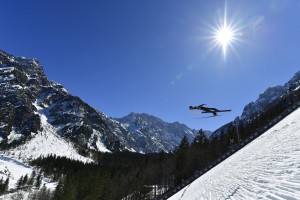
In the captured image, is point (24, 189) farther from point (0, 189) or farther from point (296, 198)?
point (296, 198)

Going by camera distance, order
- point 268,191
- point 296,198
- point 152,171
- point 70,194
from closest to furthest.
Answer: point 296,198
point 268,191
point 70,194
point 152,171

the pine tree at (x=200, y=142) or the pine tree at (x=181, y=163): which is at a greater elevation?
the pine tree at (x=200, y=142)

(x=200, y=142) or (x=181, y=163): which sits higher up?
(x=200, y=142)

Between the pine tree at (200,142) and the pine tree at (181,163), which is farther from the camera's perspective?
the pine tree at (200,142)

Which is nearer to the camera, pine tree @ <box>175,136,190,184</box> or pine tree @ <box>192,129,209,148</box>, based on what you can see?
pine tree @ <box>175,136,190,184</box>

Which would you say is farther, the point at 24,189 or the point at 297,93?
the point at 24,189

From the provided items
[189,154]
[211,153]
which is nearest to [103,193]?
[189,154]

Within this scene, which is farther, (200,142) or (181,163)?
(200,142)

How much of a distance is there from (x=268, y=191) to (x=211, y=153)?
7111cm

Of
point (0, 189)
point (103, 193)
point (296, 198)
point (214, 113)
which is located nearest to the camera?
point (296, 198)

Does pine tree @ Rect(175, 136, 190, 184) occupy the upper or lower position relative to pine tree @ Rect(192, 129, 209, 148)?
lower

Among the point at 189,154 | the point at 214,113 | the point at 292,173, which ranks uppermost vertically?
the point at 189,154

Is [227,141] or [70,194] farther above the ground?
[227,141]

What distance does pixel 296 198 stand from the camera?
6.78 meters
